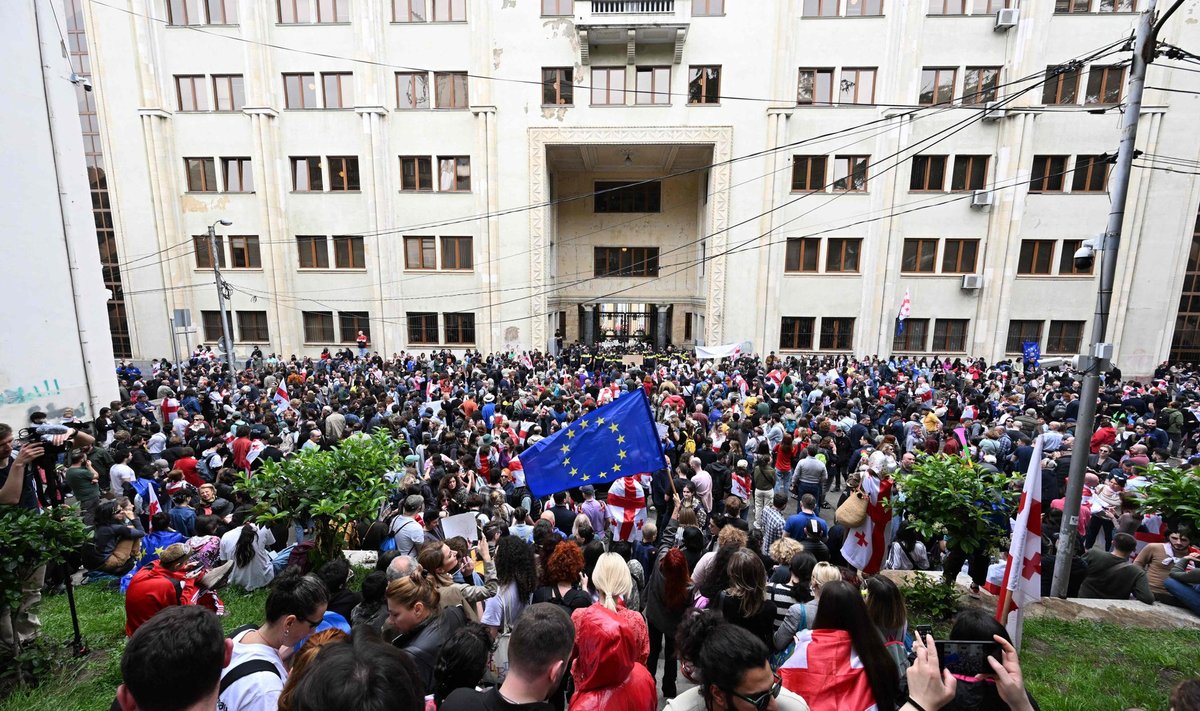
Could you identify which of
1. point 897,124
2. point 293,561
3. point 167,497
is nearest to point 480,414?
point 167,497

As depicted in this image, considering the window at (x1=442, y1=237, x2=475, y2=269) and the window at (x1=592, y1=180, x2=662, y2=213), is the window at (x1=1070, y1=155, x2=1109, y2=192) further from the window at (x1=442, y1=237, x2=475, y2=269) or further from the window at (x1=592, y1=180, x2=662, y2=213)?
the window at (x1=442, y1=237, x2=475, y2=269)

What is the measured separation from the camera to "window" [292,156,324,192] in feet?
81.5

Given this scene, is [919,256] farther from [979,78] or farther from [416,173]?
[416,173]

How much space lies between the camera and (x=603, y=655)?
2746mm

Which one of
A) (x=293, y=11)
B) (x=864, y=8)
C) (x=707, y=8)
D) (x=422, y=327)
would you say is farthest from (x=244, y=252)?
(x=864, y=8)

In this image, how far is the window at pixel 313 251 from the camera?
25406 millimetres

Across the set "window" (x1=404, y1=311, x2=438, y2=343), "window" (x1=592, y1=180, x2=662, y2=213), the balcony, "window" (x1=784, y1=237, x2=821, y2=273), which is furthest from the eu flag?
"window" (x1=592, y1=180, x2=662, y2=213)

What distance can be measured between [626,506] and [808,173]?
71.6 feet

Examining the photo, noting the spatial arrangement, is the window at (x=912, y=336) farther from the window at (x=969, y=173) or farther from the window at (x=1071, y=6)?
the window at (x=1071, y=6)

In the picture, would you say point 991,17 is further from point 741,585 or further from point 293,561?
point 293,561

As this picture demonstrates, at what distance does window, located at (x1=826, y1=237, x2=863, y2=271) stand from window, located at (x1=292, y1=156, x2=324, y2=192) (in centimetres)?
2372

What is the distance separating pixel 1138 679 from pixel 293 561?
25.3 feet

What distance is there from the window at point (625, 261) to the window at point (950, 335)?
14.1m

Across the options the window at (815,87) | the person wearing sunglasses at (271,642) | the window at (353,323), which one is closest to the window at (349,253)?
the window at (353,323)
